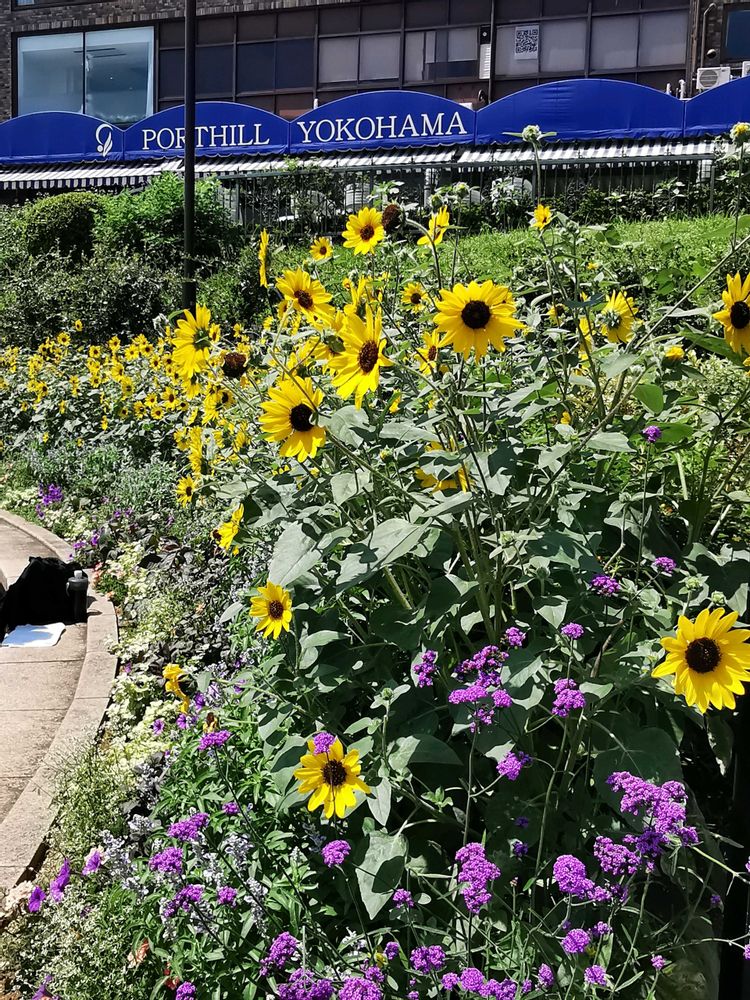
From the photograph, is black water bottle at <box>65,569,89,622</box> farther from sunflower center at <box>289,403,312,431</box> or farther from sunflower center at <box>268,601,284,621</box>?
sunflower center at <box>289,403,312,431</box>

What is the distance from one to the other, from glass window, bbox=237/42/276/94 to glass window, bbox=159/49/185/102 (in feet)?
5.68

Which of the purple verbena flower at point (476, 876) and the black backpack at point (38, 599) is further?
the black backpack at point (38, 599)

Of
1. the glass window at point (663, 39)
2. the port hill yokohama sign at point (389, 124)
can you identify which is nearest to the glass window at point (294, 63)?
the port hill yokohama sign at point (389, 124)

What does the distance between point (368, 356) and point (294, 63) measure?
26481 mm

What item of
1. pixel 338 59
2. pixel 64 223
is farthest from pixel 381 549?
pixel 338 59

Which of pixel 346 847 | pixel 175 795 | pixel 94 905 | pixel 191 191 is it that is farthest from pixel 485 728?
pixel 191 191

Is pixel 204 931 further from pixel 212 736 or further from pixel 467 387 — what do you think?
pixel 467 387

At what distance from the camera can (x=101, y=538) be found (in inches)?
259

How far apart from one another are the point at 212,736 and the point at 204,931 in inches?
16.5

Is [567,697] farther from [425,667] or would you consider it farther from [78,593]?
[78,593]

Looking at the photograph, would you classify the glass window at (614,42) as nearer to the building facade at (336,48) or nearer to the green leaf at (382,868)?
the building facade at (336,48)

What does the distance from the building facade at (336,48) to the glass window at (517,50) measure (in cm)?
2

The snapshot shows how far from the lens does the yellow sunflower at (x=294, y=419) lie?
89.4 inches

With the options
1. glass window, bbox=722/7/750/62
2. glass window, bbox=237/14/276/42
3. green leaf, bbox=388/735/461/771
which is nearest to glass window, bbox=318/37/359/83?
glass window, bbox=237/14/276/42
